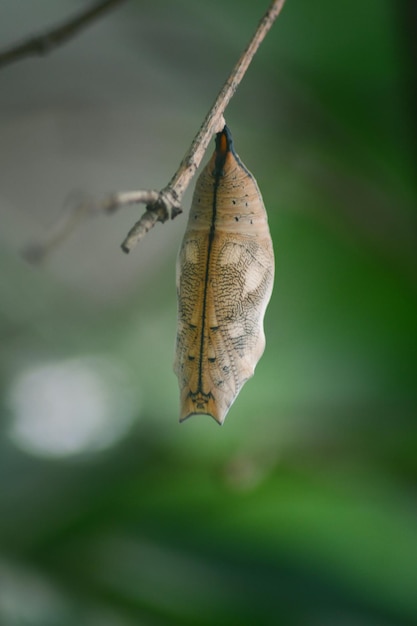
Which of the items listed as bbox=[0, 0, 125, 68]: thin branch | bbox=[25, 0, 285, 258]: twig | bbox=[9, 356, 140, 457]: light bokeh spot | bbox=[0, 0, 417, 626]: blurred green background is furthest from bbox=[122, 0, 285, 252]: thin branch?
bbox=[9, 356, 140, 457]: light bokeh spot

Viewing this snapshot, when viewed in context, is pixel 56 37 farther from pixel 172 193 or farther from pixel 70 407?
pixel 70 407

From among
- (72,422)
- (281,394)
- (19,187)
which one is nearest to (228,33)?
(281,394)

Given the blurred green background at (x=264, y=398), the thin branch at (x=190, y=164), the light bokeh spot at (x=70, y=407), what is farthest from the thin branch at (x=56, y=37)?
the light bokeh spot at (x=70, y=407)

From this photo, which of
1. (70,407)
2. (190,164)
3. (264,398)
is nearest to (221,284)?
(190,164)

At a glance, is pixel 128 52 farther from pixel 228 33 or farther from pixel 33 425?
pixel 33 425

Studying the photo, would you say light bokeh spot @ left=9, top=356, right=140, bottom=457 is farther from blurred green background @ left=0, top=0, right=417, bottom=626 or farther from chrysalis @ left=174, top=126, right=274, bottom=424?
chrysalis @ left=174, top=126, right=274, bottom=424
